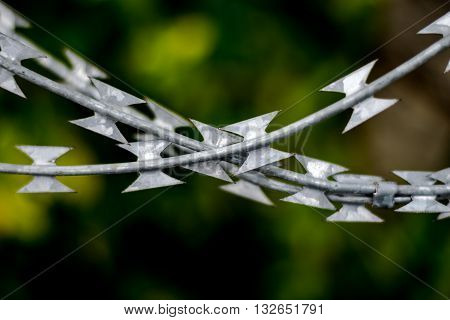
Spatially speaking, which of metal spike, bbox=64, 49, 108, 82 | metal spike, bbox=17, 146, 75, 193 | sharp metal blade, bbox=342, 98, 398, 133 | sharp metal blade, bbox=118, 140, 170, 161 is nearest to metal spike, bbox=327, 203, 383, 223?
sharp metal blade, bbox=342, 98, 398, 133

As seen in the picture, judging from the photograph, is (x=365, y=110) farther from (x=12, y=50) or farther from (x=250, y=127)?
(x=12, y=50)

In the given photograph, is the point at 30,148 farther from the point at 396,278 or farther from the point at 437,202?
the point at 396,278

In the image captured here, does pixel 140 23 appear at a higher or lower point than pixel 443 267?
higher

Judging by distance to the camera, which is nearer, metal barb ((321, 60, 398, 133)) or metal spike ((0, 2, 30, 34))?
metal barb ((321, 60, 398, 133))

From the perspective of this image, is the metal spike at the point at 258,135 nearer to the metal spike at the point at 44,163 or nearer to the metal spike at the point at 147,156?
the metal spike at the point at 147,156

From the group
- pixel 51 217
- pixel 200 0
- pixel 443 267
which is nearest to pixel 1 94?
pixel 51 217

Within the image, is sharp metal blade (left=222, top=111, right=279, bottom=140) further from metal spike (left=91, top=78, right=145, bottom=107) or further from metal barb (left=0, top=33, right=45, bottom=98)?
metal barb (left=0, top=33, right=45, bottom=98)
